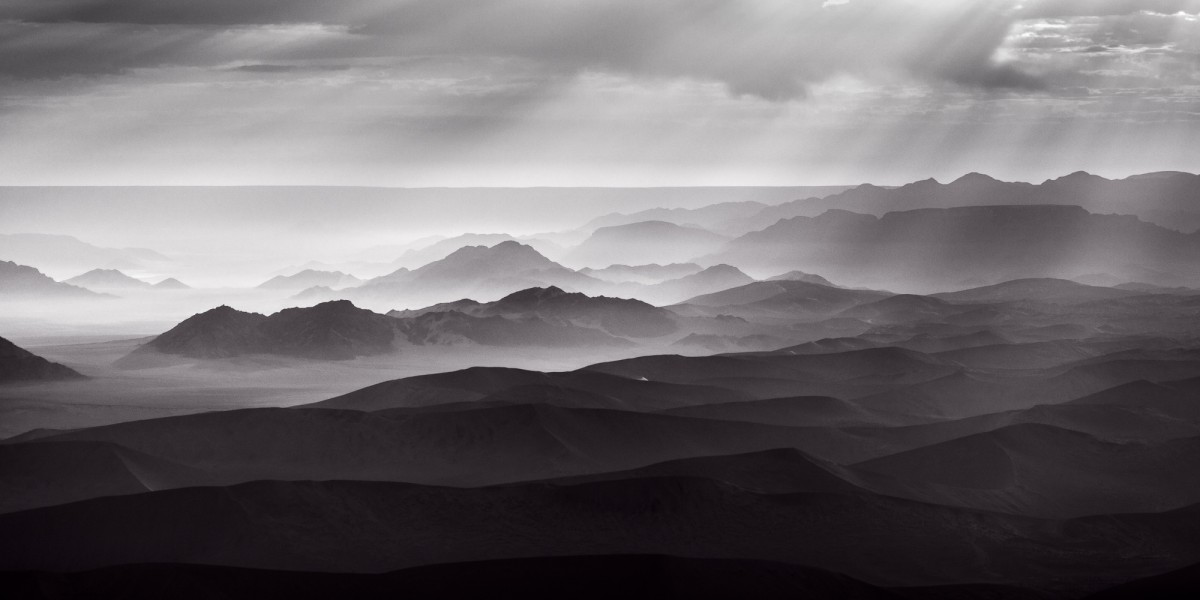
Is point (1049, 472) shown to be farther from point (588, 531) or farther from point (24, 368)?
point (24, 368)

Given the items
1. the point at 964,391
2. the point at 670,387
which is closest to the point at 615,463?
the point at 670,387

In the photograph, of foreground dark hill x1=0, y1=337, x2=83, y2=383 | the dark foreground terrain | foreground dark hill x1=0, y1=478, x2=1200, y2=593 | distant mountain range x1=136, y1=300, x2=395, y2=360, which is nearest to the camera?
the dark foreground terrain

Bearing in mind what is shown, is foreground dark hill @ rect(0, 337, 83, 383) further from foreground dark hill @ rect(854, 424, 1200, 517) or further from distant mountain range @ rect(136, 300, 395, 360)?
foreground dark hill @ rect(854, 424, 1200, 517)

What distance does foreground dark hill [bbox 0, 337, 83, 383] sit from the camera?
13325 centimetres

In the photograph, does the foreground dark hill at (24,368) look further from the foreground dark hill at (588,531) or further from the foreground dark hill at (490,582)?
the foreground dark hill at (490,582)

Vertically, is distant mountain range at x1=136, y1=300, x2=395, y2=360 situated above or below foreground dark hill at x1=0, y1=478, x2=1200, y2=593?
above

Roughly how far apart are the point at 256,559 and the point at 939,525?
122ft

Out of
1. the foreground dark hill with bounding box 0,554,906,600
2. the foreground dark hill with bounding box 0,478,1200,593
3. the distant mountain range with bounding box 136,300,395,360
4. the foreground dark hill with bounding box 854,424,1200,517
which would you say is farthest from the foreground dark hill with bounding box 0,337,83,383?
the foreground dark hill with bounding box 854,424,1200,517

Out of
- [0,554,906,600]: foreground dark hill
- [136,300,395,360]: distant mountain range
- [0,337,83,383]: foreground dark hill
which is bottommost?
[0,554,906,600]: foreground dark hill

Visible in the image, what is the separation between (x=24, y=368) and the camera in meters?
136

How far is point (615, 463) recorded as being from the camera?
8238 centimetres

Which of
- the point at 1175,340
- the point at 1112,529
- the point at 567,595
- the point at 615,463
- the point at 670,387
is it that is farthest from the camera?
the point at 1175,340

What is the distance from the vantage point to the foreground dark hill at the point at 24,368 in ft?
437

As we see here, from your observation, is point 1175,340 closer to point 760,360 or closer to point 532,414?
point 760,360
